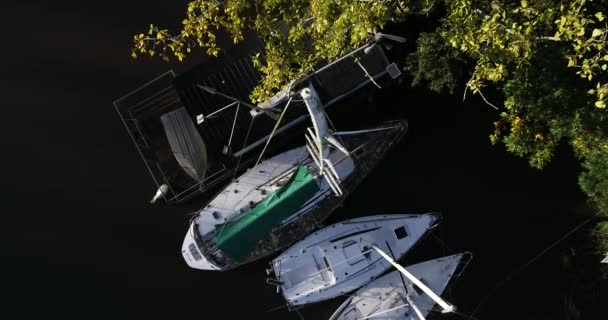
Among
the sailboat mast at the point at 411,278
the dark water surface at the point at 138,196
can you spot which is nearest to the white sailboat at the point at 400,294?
the sailboat mast at the point at 411,278

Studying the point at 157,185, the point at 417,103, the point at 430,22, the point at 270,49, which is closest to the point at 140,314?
the point at 157,185

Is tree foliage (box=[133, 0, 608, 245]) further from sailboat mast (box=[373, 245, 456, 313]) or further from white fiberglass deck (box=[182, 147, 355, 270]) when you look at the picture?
sailboat mast (box=[373, 245, 456, 313])

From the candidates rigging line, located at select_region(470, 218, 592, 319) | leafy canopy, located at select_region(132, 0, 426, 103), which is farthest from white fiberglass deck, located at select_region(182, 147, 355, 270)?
rigging line, located at select_region(470, 218, 592, 319)

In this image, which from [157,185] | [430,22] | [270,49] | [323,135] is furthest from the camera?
[157,185]

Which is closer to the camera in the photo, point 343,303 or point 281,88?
point 281,88

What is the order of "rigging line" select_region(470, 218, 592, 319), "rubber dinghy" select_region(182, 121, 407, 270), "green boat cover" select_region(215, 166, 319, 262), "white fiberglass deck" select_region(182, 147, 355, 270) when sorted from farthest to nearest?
1. "rigging line" select_region(470, 218, 592, 319)
2. "white fiberglass deck" select_region(182, 147, 355, 270)
3. "rubber dinghy" select_region(182, 121, 407, 270)
4. "green boat cover" select_region(215, 166, 319, 262)

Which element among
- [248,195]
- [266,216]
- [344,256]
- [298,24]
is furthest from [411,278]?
[298,24]

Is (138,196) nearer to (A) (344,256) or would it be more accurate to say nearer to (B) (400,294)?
(A) (344,256)

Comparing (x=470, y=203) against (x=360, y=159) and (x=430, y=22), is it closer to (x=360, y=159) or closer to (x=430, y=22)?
(x=360, y=159)
